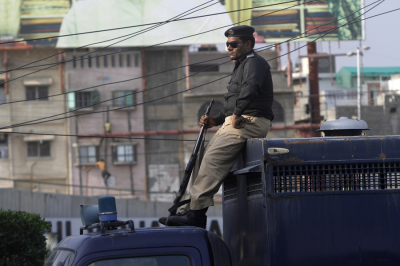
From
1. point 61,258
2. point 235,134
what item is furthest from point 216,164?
point 61,258

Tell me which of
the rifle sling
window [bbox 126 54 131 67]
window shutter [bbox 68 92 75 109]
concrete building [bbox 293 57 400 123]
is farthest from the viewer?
concrete building [bbox 293 57 400 123]

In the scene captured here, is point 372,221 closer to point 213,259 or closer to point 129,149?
point 213,259

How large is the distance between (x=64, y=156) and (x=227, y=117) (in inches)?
1246

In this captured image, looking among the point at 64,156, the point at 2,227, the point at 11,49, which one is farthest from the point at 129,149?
the point at 2,227

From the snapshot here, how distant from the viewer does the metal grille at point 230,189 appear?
4.21 m

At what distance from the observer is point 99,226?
3.38 meters

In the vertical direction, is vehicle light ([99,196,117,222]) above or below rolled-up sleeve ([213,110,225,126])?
below

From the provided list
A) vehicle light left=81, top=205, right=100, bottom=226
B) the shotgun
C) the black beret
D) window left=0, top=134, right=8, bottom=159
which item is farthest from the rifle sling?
window left=0, top=134, right=8, bottom=159

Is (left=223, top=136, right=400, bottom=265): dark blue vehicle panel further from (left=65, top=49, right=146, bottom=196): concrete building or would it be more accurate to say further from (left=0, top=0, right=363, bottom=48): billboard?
(left=65, top=49, right=146, bottom=196): concrete building

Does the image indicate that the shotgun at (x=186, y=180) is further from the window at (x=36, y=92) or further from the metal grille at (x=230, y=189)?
the window at (x=36, y=92)

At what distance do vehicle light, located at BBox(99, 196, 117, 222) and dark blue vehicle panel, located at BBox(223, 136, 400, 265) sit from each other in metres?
0.87

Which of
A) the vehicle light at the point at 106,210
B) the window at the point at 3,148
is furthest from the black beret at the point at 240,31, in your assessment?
the window at the point at 3,148

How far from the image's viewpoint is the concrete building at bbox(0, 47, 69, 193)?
112 ft

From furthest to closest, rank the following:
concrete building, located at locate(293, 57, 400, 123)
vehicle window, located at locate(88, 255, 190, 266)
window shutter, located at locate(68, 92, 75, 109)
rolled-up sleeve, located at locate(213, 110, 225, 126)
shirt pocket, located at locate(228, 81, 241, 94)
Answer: concrete building, located at locate(293, 57, 400, 123) → window shutter, located at locate(68, 92, 75, 109) → rolled-up sleeve, located at locate(213, 110, 225, 126) → shirt pocket, located at locate(228, 81, 241, 94) → vehicle window, located at locate(88, 255, 190, 266)
